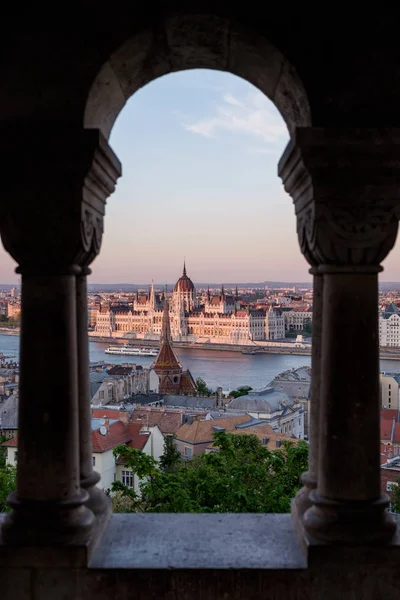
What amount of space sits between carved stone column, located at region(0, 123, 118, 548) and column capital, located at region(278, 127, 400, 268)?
734mm

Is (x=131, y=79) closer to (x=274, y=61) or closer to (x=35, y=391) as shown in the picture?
(x=274, y=61)

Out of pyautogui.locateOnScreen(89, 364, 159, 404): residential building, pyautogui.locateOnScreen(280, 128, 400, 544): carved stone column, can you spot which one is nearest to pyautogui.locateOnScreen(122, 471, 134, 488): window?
pyautogui.locateOnScreen(280, 128, 400, 544): carved stone column

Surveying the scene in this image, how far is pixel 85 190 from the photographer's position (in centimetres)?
227

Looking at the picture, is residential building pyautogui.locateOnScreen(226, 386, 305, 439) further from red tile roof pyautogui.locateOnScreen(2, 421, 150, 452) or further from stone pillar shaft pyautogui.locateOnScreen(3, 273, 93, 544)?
stone pillar shaft pyautogui.locateOnScreen(3, 273, 93, 544)

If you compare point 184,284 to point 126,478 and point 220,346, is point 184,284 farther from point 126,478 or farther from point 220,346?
point 126,478

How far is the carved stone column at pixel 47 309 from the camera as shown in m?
2.22

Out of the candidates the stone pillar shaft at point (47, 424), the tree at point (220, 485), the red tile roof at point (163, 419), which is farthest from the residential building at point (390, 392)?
the stone pillar shaft at point (47, 424)

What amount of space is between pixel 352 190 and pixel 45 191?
1.03 meters

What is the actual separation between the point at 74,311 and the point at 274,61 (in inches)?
44.7

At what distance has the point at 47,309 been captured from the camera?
7.41ft

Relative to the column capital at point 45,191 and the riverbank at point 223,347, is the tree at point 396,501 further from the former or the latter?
the riverbank at point 223,347

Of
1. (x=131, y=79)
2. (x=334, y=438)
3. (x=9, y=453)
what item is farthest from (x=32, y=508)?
(x=9, y=453)

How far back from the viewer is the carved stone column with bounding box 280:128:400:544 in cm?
219

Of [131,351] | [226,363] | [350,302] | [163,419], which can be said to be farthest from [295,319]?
[350,302]
